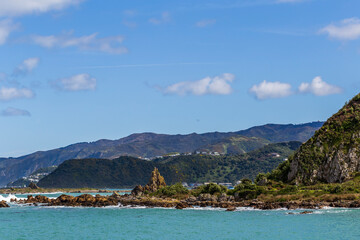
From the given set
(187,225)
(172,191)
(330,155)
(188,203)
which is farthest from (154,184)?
(187,225)

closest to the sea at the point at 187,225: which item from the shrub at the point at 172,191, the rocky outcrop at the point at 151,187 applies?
the shrub at the point at 172,191

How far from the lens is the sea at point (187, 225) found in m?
74.5

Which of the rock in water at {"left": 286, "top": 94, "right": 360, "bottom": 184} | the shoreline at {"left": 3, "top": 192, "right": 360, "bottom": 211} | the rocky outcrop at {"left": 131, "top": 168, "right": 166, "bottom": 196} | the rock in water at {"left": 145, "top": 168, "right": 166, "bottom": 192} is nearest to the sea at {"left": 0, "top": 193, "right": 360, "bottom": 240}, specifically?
the shoreline at {"left": 3, "top": 192, "right": 360, "bottom": 211}

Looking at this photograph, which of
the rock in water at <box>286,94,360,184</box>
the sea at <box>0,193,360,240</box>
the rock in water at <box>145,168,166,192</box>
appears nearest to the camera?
the sea at <box>0,193,360,240</box>

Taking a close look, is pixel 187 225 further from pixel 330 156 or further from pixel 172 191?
pixel 172 191

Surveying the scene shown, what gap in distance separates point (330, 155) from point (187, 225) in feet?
175

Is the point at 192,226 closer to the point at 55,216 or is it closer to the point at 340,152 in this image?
the point at 55,216

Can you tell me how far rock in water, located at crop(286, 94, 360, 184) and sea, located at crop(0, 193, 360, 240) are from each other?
25.3 metres

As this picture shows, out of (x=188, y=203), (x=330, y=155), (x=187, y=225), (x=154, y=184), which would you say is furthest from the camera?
(x=154, y=184)

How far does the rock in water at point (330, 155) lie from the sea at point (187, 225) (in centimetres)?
2529

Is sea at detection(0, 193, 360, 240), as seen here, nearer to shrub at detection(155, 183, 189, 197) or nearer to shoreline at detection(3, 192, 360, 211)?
shoreline at detection(3, 192, 360, 211)

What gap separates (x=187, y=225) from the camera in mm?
87000

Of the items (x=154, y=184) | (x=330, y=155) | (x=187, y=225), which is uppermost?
(x=330, y=155)

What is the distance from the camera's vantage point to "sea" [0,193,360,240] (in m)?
74.5
